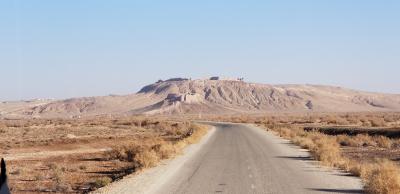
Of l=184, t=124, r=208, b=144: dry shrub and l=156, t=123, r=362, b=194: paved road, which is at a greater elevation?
l=184, t=124, r=208, b=144: dry shrub

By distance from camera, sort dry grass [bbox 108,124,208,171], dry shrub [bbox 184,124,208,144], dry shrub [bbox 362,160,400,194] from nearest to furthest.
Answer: dry shrub [bbox 362,160,400,194] < dry grass [bbox 108,124,208,171] < dry shrub [bbox 184,124,208,144]

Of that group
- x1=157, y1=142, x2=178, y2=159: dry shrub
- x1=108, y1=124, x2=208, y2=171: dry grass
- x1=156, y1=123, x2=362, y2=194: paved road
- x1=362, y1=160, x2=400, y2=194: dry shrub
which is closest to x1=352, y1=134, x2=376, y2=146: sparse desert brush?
x1=108, y1=124, x2=208, y2=171: dry grass

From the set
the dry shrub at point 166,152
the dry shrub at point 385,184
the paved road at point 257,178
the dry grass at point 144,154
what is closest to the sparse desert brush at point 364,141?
the dry grass at point 144,154

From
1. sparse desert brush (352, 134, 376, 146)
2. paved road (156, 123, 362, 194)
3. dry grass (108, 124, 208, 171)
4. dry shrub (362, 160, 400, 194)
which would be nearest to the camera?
dry shrub (362, 160, 400, 194)

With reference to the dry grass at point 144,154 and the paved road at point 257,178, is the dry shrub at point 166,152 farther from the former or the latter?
the paved road at point 257,178

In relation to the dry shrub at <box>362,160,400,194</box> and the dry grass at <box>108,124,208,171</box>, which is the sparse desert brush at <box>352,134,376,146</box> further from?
the dry shrub at <box>362,160,400,194</box>

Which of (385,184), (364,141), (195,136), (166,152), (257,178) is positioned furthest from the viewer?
(195,136)

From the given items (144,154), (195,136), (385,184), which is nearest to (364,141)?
(195,136)

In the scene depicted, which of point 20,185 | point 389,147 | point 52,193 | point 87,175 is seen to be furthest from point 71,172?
point 389,147

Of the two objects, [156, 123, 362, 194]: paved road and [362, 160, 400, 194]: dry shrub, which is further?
[156, 123, 362, 194]: paved road

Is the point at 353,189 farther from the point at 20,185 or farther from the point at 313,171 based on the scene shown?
the point at 20,185

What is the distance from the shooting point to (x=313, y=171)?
19.5 m

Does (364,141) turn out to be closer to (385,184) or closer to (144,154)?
(144,154)

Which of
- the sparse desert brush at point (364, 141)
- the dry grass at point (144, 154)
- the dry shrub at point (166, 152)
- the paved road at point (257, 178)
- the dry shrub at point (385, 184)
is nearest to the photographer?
the dry shrub at point (385, 184)
